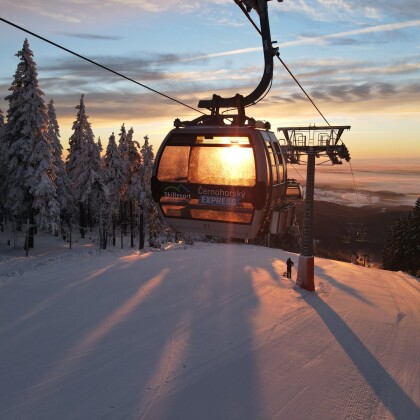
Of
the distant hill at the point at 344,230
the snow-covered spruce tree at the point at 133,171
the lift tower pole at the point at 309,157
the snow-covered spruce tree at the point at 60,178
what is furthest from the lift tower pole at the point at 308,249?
the distant hill at the point at 344,230

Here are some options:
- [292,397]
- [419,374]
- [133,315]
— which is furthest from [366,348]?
[133,315]

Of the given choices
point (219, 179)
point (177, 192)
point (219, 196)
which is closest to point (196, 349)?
point (177, 192)

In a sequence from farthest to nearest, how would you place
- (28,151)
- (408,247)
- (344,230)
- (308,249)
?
(344,230), (408,247), (28,151), (308,249)

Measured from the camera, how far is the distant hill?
424 ft

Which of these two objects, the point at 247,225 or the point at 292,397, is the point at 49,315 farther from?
the point at 247,225

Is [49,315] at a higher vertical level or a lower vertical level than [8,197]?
lower

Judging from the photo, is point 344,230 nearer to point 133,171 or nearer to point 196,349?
point 133,171

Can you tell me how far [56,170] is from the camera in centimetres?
3288

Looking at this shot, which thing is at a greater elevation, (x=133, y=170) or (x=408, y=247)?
(x=133, y=170)

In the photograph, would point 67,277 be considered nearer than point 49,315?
No

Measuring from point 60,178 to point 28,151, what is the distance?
1126 cm

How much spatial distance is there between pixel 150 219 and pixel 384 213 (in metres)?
169

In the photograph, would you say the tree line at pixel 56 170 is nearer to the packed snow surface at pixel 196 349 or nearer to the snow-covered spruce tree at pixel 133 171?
the snow-covered spruce tree at pixel 133 171

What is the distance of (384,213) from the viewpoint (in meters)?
190
